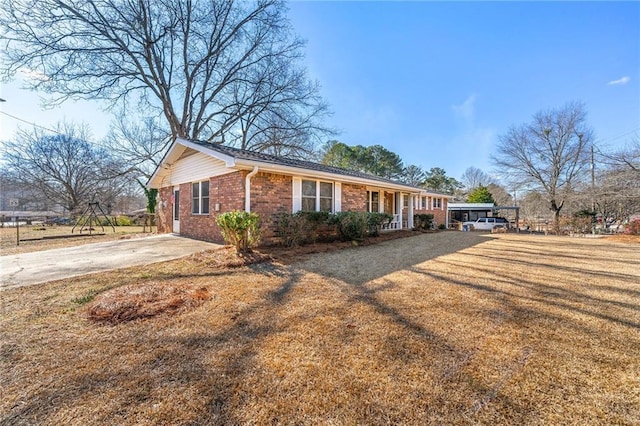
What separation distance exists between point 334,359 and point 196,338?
57.9 inches

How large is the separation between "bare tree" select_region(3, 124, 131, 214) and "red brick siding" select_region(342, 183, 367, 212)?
22.2m

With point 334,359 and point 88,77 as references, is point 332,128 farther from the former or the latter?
point 334,359

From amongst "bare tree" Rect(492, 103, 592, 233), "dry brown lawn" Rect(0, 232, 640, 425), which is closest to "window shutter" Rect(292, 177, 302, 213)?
"dry brown lawn" Rect(0, 232, 640, 425)

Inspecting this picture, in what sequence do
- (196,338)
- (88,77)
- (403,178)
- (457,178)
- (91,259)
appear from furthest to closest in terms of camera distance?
(457,178) → (403,178) → (88,77) → (91,259) → (196,338)

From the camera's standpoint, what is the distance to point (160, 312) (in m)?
3.27

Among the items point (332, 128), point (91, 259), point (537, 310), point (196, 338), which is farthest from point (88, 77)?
point (537, 310)

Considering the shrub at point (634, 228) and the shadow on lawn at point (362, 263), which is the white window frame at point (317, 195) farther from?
the shrub at point (634, 228)

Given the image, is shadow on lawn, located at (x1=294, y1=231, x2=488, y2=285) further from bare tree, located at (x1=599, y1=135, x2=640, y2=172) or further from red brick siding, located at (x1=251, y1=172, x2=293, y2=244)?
bare tree, located at (x1=599, y1=135, x2=640, y2=172)

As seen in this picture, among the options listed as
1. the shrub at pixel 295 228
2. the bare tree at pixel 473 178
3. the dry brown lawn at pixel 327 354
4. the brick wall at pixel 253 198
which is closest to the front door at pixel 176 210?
the brick wall at pixel 253 198

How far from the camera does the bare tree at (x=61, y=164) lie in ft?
79.5

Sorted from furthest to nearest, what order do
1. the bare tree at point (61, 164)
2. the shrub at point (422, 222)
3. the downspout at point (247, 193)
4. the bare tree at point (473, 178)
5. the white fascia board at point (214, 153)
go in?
1. the bare tree at point (473, 178)
2. the bare tree at point (61, 164)
3. the shrub at point (422, 222)
4. the downspout at point (247, 193)
5. the white fascia board at point (214, 153)

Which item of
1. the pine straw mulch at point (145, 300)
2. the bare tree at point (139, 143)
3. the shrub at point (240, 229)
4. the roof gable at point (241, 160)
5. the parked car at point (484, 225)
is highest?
the bare tree at point (139, 143)

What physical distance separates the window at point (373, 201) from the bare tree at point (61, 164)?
2262cm

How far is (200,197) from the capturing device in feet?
33.5
